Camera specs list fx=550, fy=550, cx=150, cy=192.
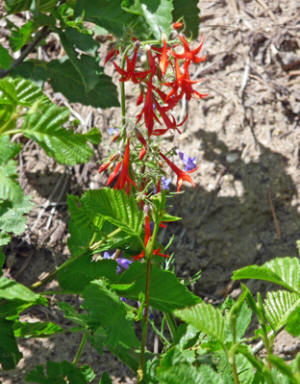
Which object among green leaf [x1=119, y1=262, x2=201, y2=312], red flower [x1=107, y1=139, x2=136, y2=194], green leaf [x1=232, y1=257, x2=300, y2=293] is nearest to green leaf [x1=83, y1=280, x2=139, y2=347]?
green leaf [x1=119, y1=262, x2=201, y2=312]

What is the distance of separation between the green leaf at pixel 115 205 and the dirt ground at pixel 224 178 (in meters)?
1.20

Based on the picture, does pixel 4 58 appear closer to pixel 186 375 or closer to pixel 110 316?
pixel 110 316

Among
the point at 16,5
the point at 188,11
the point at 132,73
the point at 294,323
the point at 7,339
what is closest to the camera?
the point at 294,323

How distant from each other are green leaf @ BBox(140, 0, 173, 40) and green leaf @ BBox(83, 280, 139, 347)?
30.2 inches

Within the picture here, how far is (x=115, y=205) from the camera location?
80 centimetres

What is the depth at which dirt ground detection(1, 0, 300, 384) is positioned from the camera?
210 cm

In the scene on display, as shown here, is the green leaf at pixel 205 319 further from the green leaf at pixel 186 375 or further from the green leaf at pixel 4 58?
Result: the green leaf at pixel 4 58

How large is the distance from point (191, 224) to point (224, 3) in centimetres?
113

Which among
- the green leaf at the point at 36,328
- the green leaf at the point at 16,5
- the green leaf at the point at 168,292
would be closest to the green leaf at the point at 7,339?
the green leaf at the point at 36,328

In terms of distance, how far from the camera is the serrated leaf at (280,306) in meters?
0.76

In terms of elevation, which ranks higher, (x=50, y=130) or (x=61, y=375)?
(x=50, y=130)

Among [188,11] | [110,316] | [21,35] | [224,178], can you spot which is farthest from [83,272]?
[224,178]

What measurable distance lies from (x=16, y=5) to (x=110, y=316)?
1.07 m

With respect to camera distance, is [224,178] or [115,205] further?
[224,178]
